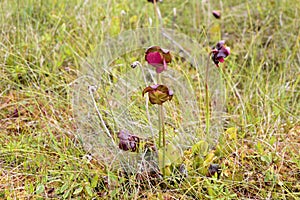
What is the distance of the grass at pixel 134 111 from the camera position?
146 cm

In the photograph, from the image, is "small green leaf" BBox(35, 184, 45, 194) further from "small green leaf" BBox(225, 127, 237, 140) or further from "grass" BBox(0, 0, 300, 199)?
"small green leaf" BBox(225, 127, 237, 140)

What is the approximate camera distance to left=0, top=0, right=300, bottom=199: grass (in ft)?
4.79

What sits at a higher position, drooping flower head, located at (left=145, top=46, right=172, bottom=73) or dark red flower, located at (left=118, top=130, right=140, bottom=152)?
drooping flower head, located at (left=145, top=46, right=172, bottom=73)

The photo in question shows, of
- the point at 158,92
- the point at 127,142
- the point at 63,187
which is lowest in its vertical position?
the point at 63,187

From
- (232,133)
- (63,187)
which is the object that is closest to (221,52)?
(232,133)

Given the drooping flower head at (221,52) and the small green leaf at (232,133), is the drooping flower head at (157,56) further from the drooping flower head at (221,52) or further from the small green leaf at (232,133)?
the small green leaf at (232,133)

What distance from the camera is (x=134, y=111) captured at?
1.67 metres

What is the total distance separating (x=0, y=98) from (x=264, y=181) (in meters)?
1.14

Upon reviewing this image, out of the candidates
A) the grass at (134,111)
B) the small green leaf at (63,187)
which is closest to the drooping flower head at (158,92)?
the grass at (134,111)

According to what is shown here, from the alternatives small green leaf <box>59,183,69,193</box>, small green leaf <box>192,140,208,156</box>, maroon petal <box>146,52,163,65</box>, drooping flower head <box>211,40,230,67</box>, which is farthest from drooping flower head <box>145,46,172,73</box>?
small green leaf <box>59,183,69,193</box>

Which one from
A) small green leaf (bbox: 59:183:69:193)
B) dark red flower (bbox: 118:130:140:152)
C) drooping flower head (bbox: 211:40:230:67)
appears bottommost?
small green leaf (bbox: 59:183:69:193)

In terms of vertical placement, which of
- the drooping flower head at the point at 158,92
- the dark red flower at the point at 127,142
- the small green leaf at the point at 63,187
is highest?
the drooping flower head at the point at 158,92

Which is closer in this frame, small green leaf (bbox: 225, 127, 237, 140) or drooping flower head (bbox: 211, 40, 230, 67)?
drooping flower head (bbox: 211, 40, 230, 67)

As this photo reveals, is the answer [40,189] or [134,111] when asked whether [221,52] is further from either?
[40,189]
